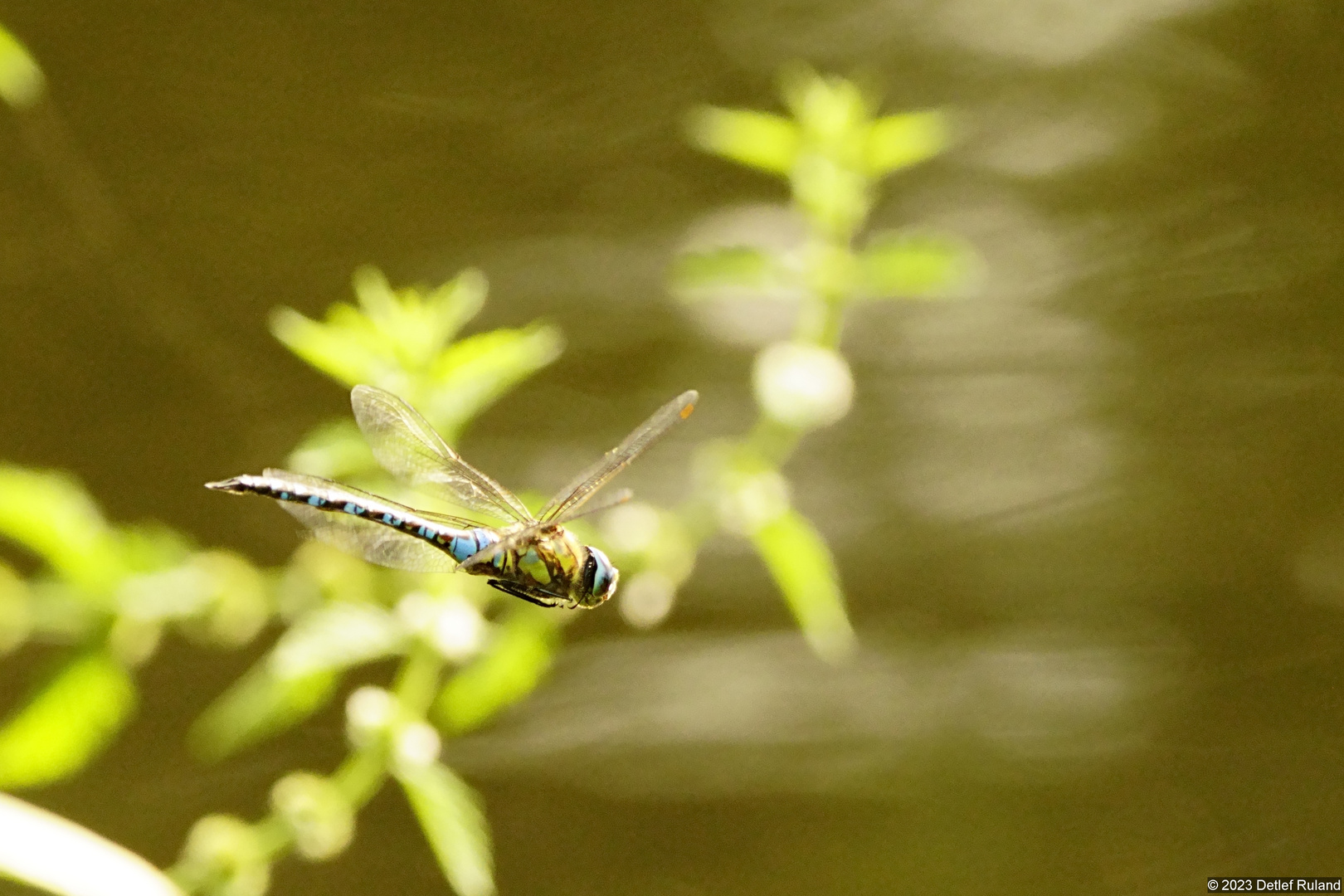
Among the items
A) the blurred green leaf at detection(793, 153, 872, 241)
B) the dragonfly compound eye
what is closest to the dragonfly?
the dragonfly compound eye

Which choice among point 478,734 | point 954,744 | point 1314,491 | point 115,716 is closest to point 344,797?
point 115,716

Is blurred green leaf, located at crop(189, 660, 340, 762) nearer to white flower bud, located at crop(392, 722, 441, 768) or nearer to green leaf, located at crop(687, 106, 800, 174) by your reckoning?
white flower bud, located at crop(392, 722, 441, 768)

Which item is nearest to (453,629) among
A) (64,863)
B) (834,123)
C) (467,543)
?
(467,543)

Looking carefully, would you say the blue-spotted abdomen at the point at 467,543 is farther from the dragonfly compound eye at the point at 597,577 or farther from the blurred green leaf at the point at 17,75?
the blurred green leaf at the point at 17,75

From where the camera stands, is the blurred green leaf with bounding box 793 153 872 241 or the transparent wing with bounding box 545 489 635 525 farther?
the blurred green leaf with bounding box 793 153 872 241

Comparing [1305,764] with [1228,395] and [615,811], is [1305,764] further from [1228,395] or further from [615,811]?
[615,811]

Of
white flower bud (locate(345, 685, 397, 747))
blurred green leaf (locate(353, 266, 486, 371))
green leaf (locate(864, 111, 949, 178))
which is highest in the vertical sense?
green leaf (locate(864, 111, 949, 178))

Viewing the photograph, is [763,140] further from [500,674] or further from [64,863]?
[64,863]
